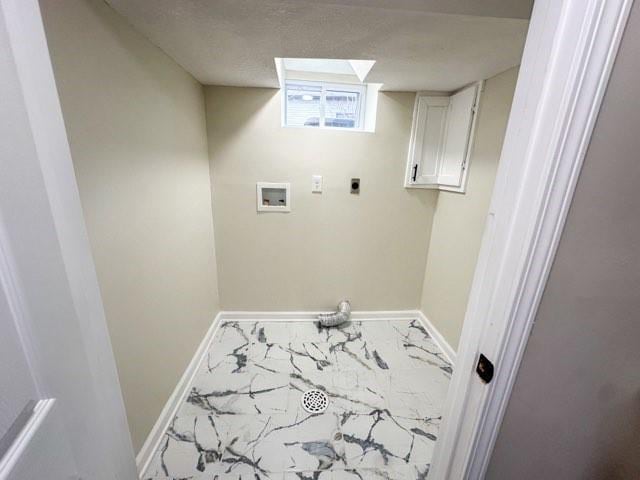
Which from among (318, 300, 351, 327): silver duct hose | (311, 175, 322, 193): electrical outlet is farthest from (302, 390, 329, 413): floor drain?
(311, 175, 322, 193): electrical outlet

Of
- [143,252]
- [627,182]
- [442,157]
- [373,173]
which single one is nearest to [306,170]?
[373,173]

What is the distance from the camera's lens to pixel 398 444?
52.8 inches

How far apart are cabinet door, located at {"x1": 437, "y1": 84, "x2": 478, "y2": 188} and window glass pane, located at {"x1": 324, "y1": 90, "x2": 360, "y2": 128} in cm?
73

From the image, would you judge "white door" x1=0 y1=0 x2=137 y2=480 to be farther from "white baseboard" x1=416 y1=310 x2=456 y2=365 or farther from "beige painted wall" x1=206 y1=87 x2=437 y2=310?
"white baseboard" x1=416 y1=310 x2=456 y2=365

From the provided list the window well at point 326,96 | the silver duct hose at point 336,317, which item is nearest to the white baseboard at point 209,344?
the silver duct hose at point 336,317

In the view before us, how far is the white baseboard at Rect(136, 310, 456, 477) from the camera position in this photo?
1.24 metres

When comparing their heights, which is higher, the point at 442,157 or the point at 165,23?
the point at 165,23

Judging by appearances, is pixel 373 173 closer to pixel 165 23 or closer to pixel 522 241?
pixel 165 23

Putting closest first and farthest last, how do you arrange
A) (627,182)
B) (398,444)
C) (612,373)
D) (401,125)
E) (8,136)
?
(8,136) < (627,182) < (612,373) < (398,444) < (401,125)

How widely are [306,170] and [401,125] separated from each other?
82 cm

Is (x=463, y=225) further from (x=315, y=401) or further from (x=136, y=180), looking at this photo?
(x=136, y=180)

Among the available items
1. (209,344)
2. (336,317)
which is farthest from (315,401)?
(209,344)

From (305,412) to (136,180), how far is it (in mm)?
1506

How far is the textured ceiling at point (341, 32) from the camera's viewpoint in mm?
917
